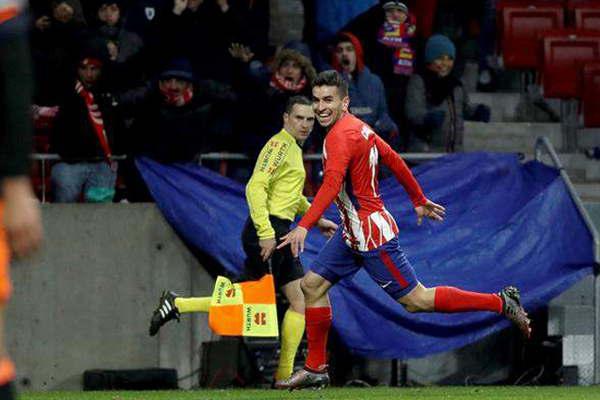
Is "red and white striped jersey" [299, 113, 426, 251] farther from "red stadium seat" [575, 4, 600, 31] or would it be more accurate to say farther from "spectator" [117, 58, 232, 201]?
"red stadium seat" [575, 4, 600, 31]

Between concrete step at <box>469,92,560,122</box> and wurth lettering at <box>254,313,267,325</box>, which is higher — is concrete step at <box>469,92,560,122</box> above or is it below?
above

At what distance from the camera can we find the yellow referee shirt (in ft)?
40.5

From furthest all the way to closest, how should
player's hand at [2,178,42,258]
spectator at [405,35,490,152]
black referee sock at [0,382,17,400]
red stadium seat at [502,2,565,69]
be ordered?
red stadium seat at [502,2,565,69]
spectator at [405,35,490,152]
black referee sock at [0,382,17,400]
player's hand at [2,178,42,258]

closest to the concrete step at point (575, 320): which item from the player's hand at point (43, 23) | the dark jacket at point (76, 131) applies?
the dark jacket at point (76, 131)

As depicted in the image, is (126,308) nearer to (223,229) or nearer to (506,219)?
(223,229)

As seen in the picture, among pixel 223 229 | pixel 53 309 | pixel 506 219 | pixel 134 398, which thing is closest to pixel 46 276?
pixel 53 309

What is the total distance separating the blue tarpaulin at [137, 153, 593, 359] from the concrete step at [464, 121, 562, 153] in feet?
4.85

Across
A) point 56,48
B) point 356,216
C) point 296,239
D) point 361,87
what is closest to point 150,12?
point 56,48

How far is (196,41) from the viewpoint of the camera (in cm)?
1466

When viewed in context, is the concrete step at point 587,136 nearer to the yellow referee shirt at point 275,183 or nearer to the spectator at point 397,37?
the spectator at point 397,37

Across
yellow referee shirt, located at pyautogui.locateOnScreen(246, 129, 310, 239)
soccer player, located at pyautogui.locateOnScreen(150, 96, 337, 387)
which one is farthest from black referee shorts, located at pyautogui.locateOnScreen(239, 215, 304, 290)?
yellow referee shirt, located at pyautogui.locateOnScreen(246, 129, 310, 239)

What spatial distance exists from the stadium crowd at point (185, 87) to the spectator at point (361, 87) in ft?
0.04

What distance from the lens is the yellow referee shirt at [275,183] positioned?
12344mm

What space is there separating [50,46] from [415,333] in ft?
12.3
